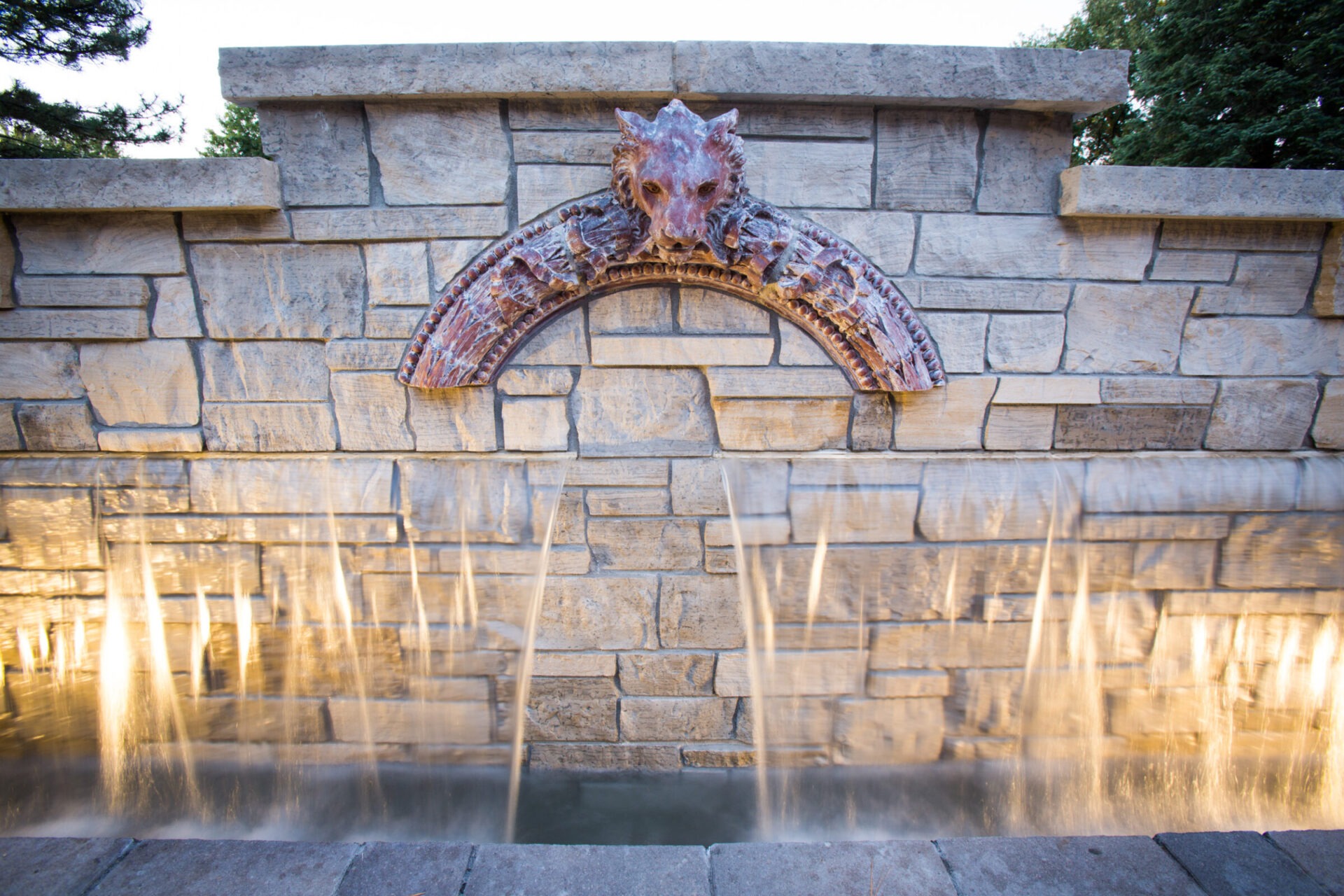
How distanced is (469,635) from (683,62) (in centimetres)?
232

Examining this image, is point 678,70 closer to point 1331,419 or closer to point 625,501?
point 625,501

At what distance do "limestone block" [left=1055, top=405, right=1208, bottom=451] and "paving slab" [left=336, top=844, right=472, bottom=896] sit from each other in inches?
104

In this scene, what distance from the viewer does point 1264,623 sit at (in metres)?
2.47

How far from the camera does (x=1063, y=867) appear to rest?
184cm

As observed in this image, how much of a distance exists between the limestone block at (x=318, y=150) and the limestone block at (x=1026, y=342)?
2.42 m

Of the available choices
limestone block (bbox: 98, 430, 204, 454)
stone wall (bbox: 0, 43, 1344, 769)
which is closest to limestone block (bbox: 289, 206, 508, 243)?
stone wall (bbox: 0, 43, 1344, 769)

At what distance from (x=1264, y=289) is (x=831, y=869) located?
265 cm

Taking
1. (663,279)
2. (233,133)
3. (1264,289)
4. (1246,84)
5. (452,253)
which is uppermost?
(233,133)

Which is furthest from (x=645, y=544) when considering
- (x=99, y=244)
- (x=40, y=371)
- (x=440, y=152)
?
(x=40, y=371)

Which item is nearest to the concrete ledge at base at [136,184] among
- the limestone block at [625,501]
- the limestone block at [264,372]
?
the limestone block at [264,372]

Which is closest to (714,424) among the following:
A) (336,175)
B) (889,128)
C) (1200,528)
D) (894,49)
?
(889,128)

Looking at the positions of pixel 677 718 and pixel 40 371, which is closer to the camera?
pixel 40 371

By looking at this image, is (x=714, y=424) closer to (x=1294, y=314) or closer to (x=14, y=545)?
(x=1294, y=314)

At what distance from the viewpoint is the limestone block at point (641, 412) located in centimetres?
226
